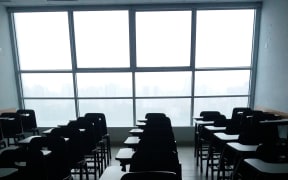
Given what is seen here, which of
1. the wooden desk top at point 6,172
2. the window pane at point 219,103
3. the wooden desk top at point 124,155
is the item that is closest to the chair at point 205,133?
the window pane at point 219,103

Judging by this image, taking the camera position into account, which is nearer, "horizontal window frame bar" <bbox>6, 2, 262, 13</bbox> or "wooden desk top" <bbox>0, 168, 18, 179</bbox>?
"wooden desk top" <bbox>0, 168, 18, 179</bbox>

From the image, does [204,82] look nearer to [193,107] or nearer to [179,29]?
[193,107]

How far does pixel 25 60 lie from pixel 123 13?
3166 mm

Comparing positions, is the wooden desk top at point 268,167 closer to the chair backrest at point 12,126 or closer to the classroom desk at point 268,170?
the classroom desk at point 268,170

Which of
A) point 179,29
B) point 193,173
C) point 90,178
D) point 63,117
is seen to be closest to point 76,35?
point 63,117

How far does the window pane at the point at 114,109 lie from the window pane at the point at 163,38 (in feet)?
4.12

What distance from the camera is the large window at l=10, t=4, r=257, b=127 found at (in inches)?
196

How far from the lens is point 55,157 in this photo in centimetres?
236

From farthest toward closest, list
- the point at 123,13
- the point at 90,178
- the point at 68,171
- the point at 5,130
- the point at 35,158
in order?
the point at 123,13 < the point at 5,130 < the point at 90,178 < the point at 68,171 < the point at 35,158

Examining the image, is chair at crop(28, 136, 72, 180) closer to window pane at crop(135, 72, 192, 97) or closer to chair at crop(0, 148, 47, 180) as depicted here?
chair at crop(0, 148, 47, 180)

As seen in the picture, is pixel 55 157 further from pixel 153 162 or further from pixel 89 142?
pixel 153 162

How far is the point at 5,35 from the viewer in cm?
502

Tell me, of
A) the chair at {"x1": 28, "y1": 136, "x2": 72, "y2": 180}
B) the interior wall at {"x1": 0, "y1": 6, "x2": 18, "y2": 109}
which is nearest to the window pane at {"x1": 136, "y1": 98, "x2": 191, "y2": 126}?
the chair at {"x1": 28, "y1": 136, "x2": 72, "y2": 180}

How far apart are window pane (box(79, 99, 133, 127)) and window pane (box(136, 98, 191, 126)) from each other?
0.32 meters
